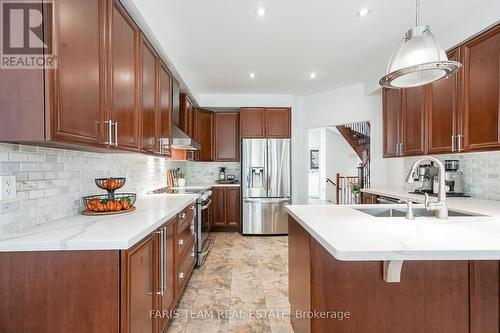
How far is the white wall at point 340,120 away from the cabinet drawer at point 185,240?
101 inches

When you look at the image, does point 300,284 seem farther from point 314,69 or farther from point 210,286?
point 314,69

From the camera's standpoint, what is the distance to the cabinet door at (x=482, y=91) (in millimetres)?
2111

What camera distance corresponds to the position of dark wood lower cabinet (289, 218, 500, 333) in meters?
1.32

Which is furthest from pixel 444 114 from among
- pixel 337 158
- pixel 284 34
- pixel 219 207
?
pixel 337 158

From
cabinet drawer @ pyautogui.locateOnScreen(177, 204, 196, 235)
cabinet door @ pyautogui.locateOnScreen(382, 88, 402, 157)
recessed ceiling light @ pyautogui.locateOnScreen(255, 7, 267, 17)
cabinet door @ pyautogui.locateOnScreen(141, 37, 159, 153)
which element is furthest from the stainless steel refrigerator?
recessed ceiling light @ pyautogui.locateOnScreen(255, 7, 267, 17)

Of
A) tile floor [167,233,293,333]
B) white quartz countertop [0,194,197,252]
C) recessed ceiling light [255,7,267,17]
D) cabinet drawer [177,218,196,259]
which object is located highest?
recessed ceiling light [255,7,267,17]

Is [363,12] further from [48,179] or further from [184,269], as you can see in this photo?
[184,269]

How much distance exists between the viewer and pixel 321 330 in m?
1.32

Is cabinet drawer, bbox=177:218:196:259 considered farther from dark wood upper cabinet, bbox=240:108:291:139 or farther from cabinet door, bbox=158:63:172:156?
dark wood upper cabinet, bbox=240:108:291:139

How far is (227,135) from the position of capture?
5141 mm

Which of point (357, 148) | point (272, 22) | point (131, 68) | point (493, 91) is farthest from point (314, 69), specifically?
point (357, 148)

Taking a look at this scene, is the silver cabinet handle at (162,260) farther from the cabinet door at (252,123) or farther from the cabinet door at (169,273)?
the cabinet door at (252,123)

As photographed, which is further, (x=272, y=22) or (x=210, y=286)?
(x=210, y=286)

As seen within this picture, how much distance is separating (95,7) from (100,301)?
151cm
